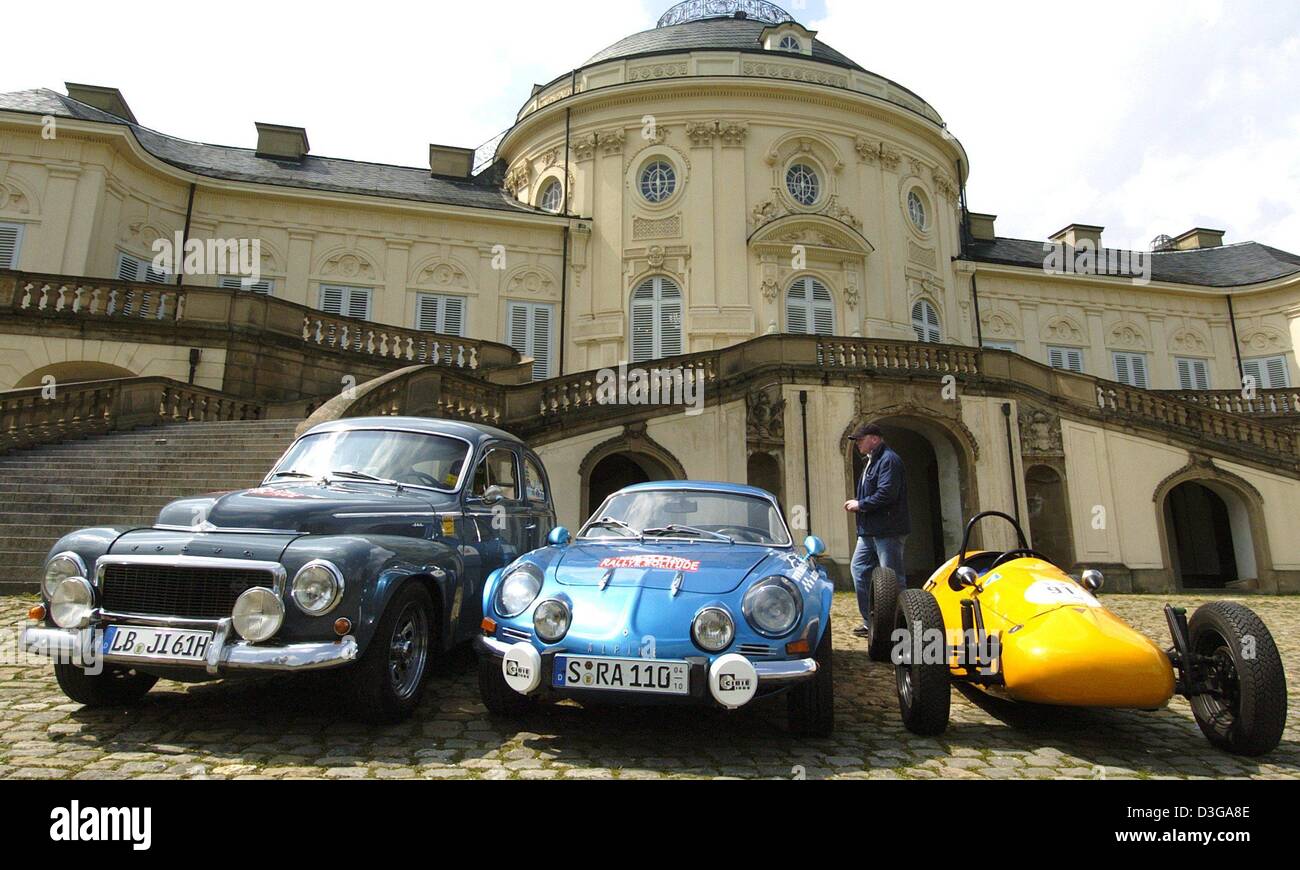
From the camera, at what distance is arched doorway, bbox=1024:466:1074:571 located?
1708 centimetres

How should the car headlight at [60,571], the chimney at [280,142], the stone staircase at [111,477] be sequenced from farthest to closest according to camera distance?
the chimney at [280,142] < the stone staircase at [111,477] < the car headlight at [60,571]

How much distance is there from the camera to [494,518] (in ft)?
20.2

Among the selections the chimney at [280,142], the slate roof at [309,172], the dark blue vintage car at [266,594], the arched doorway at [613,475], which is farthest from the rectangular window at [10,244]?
the dark blue vintage car at [266,594]

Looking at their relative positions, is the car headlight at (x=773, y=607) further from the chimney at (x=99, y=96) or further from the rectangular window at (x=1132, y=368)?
the rectangular window at (x=1132, y=368)

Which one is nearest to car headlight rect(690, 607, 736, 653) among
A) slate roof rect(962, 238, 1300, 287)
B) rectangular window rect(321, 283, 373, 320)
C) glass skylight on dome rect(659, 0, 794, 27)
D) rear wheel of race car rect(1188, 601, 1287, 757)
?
rear wheel of race car rect(1188, 601, 1287, 757)

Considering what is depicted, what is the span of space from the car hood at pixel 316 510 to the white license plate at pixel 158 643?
0.72m

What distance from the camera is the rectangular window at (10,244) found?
19.5 m

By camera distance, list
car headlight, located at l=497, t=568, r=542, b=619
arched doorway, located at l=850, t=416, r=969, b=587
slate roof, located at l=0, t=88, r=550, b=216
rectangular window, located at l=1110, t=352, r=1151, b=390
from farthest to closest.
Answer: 1. rectangular window, located at l=1110, t=352, r=1151, b=390
2. slate roof, located at l=0, t=88, r=550, b=216
3. arched doorway, located at l=850, t=416, r=969, b=587
4. car headlight, located at l=497, t=568, r=542, b=619

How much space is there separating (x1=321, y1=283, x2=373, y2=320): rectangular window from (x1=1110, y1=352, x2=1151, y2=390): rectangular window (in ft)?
88.7

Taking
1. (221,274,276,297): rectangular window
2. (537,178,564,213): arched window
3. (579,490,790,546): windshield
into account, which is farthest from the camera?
(537,178,564,213): arched window

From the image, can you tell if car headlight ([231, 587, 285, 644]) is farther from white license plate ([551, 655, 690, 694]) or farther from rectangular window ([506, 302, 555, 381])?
rectangular window ([506, 302, 555, 381])

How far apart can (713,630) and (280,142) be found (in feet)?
93.4

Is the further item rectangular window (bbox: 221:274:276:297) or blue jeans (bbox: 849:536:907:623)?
rectangular window (bbox: 221:274:276:297)

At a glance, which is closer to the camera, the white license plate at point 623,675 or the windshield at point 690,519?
the white license plate at point 623,675
